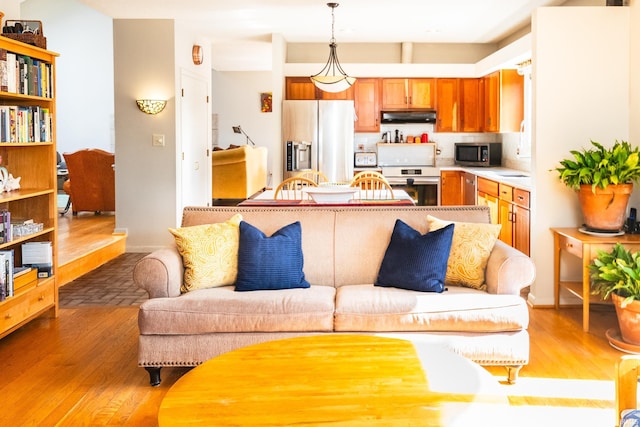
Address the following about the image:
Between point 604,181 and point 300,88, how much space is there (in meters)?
5.01

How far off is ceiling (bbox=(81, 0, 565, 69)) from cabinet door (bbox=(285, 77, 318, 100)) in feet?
1.81

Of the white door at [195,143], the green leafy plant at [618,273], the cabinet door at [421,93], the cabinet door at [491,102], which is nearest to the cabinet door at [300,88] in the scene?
the white door at [195,143]

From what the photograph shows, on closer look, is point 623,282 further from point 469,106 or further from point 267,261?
point 469,106

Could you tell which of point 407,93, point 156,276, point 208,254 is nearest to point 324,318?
point 208,254

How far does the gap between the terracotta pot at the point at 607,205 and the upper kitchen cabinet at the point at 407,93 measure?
4.52 metres

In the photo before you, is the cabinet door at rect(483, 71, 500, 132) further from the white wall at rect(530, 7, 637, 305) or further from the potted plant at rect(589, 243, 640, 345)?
the potted plant at rect(589, 243, 640, 345)

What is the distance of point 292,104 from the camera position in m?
8.25

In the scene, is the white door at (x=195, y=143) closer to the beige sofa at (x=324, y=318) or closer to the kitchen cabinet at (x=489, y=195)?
the kitchen cabinet at (x=489, y=195)

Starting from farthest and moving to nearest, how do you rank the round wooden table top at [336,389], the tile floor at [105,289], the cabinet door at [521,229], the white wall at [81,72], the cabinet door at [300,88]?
the white wall at [81,72] < the cabinet door at [300,88] < the cabinet door at [521,229] < the tile floor at [105,289] < the round wooden table top at [336,389]

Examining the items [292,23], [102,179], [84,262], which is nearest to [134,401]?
[84,262]

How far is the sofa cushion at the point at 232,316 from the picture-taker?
10.6 feet

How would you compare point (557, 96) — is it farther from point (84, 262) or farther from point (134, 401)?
point (84, 262)

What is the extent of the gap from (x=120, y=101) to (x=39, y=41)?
114 inches

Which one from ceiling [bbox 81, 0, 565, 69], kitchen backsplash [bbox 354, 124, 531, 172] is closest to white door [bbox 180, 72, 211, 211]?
ceiling [bbox 81, 0, 565, 69]
